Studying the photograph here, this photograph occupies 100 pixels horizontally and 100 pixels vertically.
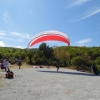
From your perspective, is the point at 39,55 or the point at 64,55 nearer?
the point at 39,55

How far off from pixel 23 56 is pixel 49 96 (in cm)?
3648

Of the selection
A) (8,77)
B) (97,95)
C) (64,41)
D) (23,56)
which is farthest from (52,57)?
(97,95)

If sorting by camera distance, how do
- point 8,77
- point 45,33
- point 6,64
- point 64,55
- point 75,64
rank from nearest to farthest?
point 8,77 → point 6,64 → point 45,33 → point 75,64 → point 64,55

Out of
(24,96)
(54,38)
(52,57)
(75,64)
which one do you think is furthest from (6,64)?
(52,57)

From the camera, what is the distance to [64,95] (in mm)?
11148

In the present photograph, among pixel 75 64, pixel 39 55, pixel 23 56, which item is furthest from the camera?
pixel 23 56

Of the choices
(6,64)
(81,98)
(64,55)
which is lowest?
(81,98)

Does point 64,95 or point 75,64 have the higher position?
point 75,64

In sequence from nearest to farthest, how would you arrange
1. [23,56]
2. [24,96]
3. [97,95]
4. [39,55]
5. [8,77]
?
[24,96], [97,95], [8,77], [39,55], [23,56]

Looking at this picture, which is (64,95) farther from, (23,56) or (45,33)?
(23,56)

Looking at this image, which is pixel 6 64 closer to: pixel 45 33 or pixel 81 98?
pixel 45 33

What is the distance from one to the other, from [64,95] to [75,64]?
2907 centimetres

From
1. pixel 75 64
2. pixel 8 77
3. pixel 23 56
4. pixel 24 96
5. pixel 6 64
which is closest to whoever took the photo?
pixel 24 96

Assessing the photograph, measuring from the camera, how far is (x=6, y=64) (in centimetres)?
2319
